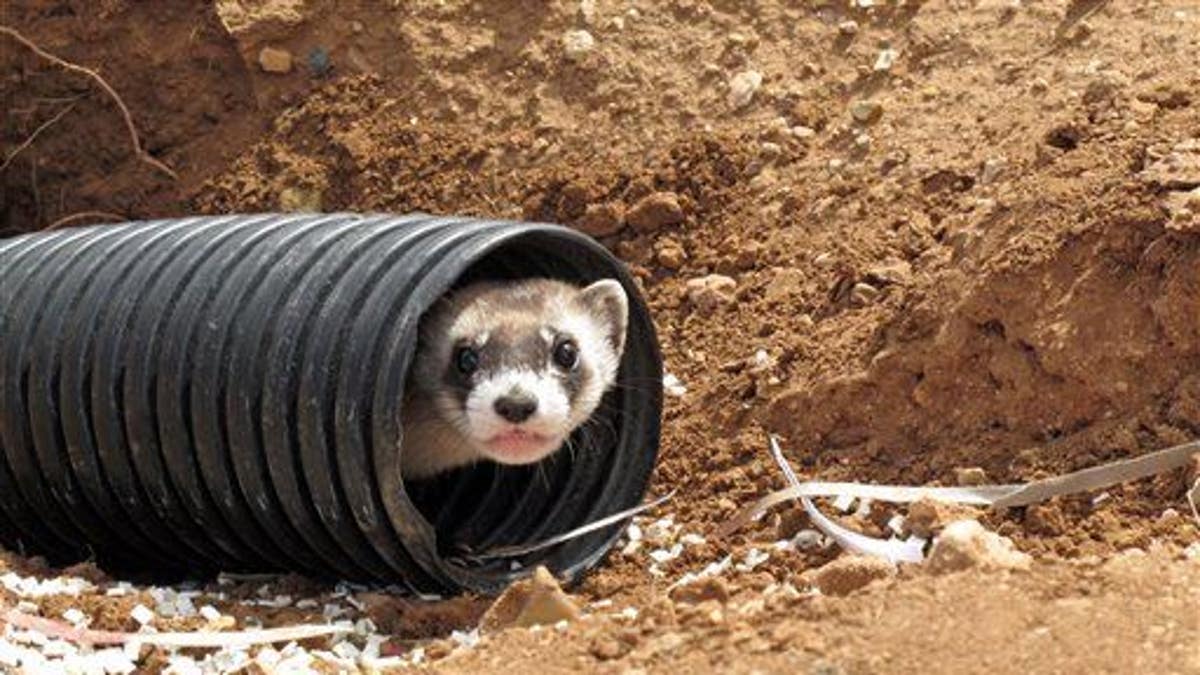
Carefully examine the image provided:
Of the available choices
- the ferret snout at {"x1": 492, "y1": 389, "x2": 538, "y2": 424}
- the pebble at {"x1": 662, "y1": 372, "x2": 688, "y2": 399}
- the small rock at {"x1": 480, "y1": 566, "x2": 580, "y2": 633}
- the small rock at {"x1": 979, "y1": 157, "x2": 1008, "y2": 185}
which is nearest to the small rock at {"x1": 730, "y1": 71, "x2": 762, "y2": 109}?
the small rock at {"x1": 979, "y1": 157, "x2": 1008, "y2": 185}

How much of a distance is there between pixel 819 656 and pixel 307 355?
2233 mm

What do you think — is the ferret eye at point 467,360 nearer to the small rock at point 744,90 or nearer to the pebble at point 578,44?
the small rock at point 744,90

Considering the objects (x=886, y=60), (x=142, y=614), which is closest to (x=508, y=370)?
(x=142, y=614)

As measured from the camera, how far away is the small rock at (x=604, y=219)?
8.19 metres

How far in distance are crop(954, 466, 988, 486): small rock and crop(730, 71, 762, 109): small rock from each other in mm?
2350

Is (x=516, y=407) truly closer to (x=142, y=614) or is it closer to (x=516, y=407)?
(x=516, y=407)

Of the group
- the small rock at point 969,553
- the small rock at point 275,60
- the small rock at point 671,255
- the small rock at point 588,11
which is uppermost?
the small rock at point 588,11

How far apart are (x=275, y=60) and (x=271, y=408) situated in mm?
3228

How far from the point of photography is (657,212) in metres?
8.12

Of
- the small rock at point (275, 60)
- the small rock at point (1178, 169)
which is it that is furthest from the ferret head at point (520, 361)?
the small rock at point (275, 60)

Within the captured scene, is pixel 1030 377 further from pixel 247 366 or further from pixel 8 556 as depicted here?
pixel 8 556

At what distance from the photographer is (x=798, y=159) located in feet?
26.6

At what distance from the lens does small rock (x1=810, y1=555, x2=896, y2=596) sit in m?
5.38

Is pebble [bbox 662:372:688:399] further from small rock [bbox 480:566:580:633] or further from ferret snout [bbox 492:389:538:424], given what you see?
small rock [bbox 480:566:580:633]
